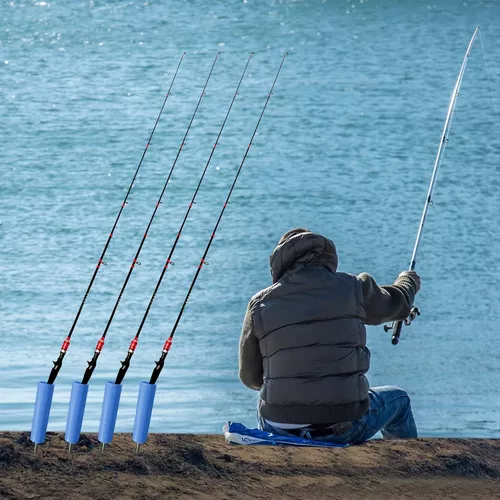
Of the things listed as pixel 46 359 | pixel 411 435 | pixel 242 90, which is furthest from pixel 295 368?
pixel 242 90

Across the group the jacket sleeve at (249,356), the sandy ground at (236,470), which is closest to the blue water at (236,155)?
the sandy ground at (236,470)

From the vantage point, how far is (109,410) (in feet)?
10.4

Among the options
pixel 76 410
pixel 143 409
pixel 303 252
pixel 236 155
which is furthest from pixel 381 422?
pixel 236 155

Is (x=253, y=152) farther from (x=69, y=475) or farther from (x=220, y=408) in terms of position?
(x=69, y=475)

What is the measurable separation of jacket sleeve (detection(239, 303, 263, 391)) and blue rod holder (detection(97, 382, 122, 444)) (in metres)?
0.32

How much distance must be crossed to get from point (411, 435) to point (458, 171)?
10.4 metres

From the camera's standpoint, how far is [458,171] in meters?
13.8

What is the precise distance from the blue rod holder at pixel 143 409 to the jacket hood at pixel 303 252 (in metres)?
0.43

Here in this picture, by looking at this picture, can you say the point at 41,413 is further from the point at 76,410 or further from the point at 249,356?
the point at 249,356

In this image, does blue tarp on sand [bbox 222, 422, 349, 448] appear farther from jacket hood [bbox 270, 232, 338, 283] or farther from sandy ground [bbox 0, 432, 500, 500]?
jacket hood [bbox 270, 232, 338, 283]

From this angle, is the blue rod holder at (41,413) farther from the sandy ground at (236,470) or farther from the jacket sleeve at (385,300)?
the jacket sleeve at (385,300)

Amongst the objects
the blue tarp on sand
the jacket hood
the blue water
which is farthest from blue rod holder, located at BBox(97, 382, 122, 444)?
the blue water

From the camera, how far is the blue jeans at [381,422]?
130 inches

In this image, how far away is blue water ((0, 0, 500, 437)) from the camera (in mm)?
9828
